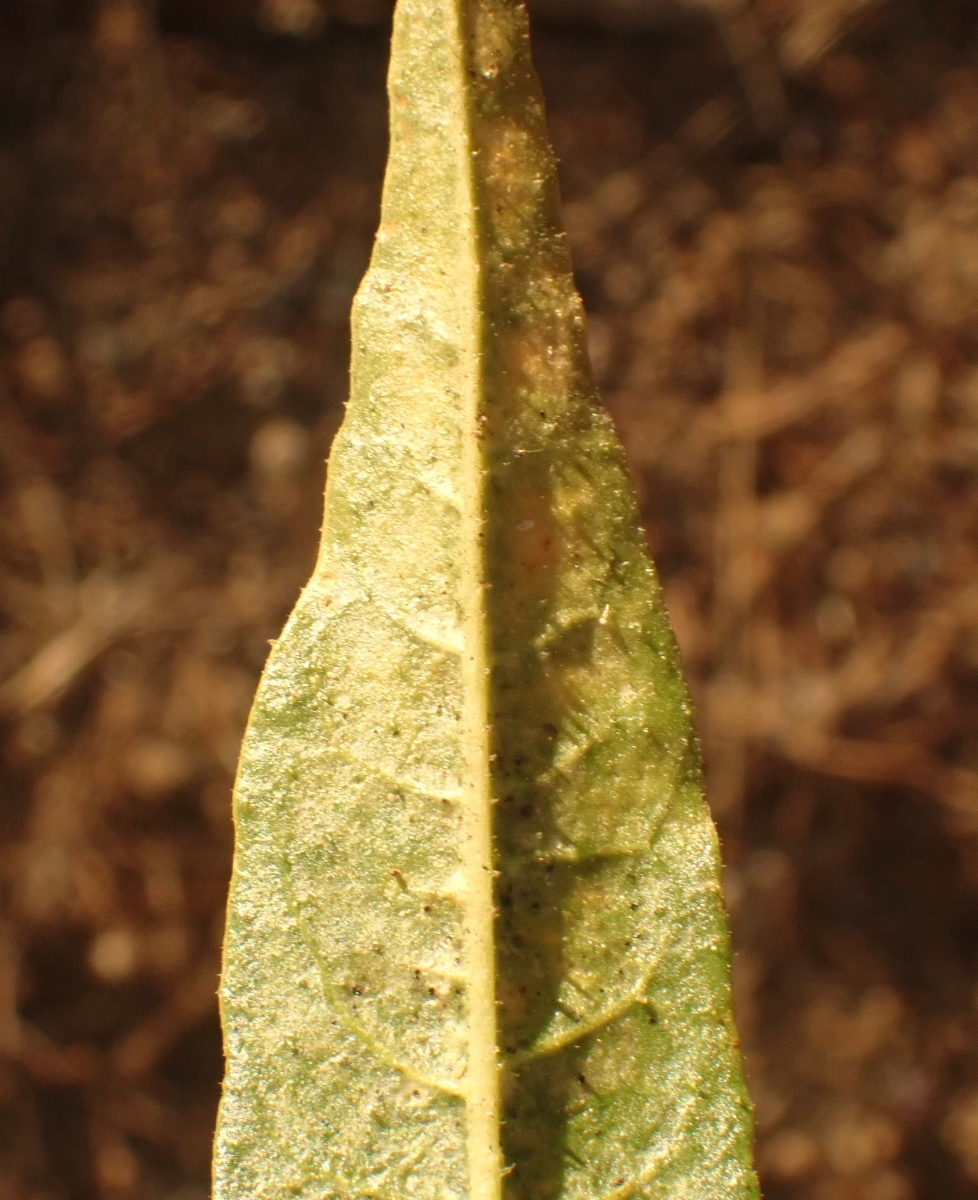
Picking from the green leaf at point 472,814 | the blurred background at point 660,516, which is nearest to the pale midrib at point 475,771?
the green leaf at point 472,814

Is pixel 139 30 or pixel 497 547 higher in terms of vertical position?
pixel 139 30

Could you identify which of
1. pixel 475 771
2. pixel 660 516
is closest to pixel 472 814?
pixel 475 771

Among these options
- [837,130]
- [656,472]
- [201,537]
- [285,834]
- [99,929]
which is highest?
[837,130]

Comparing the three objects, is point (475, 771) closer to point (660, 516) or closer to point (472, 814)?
point (472, 814)

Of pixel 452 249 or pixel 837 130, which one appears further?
pixel 837 130

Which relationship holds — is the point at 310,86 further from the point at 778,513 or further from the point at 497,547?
the point at 497,547

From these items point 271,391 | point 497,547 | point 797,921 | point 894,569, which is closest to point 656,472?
point 894,569
